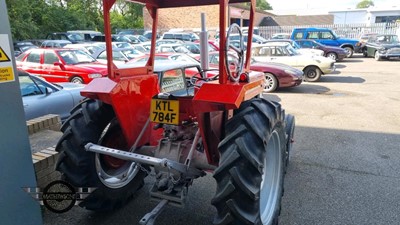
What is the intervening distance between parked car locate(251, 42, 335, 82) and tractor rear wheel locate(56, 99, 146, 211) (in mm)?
9977

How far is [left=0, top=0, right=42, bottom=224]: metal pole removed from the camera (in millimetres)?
2578

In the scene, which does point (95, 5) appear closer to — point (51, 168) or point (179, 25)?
point (179, 25)

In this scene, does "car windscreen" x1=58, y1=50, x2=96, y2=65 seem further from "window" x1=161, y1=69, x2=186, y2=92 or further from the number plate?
the number plate

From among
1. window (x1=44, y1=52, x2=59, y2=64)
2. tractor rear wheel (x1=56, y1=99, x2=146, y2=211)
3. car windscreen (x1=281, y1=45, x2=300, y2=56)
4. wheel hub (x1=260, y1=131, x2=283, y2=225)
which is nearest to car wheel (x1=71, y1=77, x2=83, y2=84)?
window (x1=44, y1=52, x2=59, y2=64)

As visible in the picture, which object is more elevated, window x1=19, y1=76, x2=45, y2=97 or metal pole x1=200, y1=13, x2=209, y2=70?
metal pole x1=200, y1=13, x2=209, y2=70

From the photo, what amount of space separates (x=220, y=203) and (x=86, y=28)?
4016 cm

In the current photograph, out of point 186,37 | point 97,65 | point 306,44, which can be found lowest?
point 97,65

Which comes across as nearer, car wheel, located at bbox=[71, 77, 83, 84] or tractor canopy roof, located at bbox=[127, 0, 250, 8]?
tractor canopy roof, located at bbox=[127, 0, 250, 8]

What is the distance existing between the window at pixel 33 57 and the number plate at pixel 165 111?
856cm

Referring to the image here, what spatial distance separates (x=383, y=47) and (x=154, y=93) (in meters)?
20.6

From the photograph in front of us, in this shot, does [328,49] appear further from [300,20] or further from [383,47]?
[300,20]

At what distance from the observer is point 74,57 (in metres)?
Result: 10.3

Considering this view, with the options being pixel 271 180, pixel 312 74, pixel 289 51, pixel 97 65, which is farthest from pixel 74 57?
pixel 312 74

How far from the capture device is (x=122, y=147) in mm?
3525
